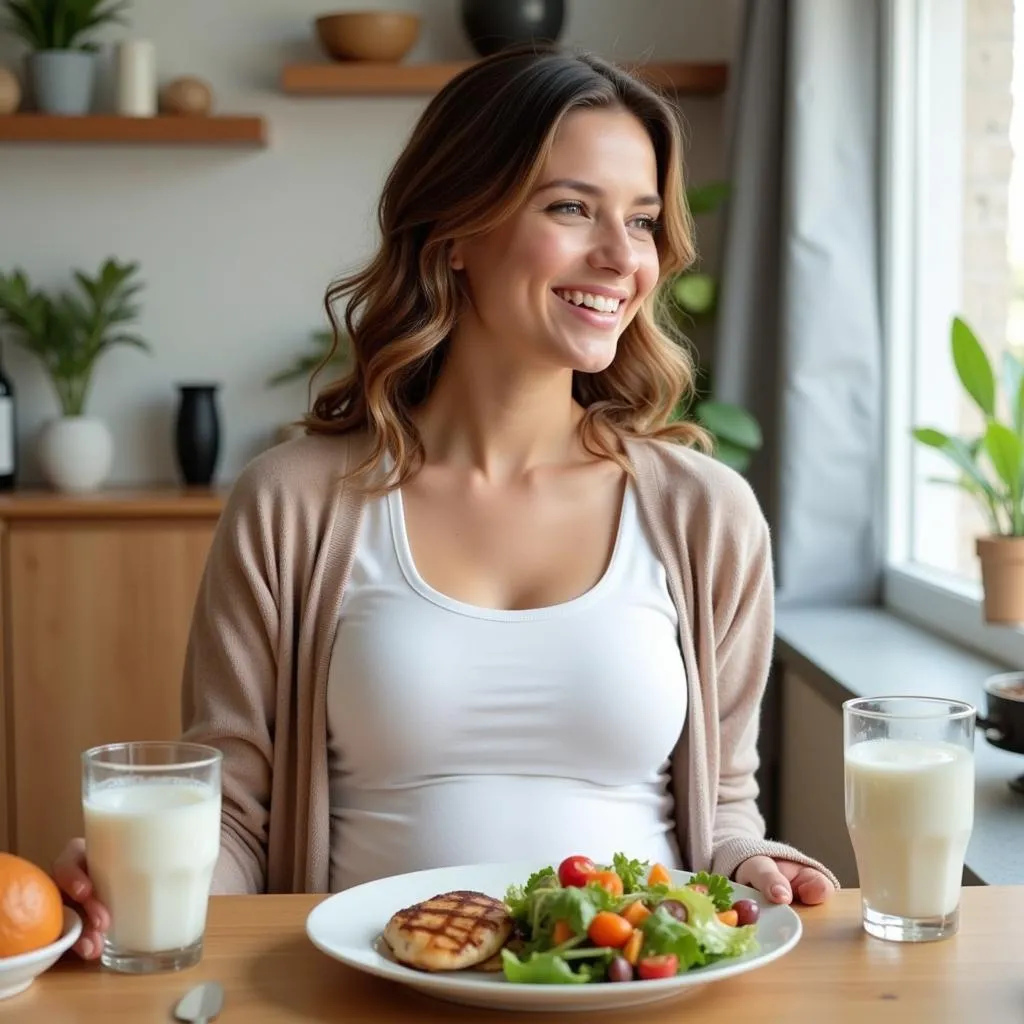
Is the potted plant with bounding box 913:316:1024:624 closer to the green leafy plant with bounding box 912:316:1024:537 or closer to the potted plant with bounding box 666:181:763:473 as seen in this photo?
the green leafy plant with bounding box 912:316:1024:537

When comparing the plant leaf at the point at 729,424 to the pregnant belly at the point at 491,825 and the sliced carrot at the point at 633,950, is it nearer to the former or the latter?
the pregnant belly at the point at 491,825

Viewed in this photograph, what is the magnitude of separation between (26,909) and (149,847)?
0.29 ft

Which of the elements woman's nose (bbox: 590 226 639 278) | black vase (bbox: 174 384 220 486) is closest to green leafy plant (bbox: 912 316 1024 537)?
woman's nose (bbox: 590 226 639 278)

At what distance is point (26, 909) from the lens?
109cm

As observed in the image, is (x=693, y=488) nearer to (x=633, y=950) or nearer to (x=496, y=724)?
(x=496, y=724)

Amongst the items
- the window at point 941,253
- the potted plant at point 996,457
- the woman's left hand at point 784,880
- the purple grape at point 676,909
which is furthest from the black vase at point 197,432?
the purple grape at point 676,909

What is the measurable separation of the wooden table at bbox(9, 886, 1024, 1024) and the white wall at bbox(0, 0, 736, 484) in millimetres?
2887

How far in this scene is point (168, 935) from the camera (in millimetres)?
1112

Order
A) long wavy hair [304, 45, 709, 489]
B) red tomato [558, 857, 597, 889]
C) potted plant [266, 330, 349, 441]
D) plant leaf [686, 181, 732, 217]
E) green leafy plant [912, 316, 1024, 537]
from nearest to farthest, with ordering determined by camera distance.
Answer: red tomato [558, 857, 597, 889]
long wavy hair [304, 45, 709, 489]
green leafy plant [912, 316, 1024, 537]
plant leaf [686, 181, 732, 217]
potted plant [266, 330, 349, 441]

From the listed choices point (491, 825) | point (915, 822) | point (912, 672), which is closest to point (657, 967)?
point (915, 822)

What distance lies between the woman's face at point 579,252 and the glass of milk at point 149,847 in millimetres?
724

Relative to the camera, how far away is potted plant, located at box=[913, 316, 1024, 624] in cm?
238

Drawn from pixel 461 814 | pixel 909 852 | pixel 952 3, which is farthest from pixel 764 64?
pixel 909 852

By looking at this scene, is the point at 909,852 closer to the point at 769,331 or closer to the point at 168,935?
the point at 168,935
